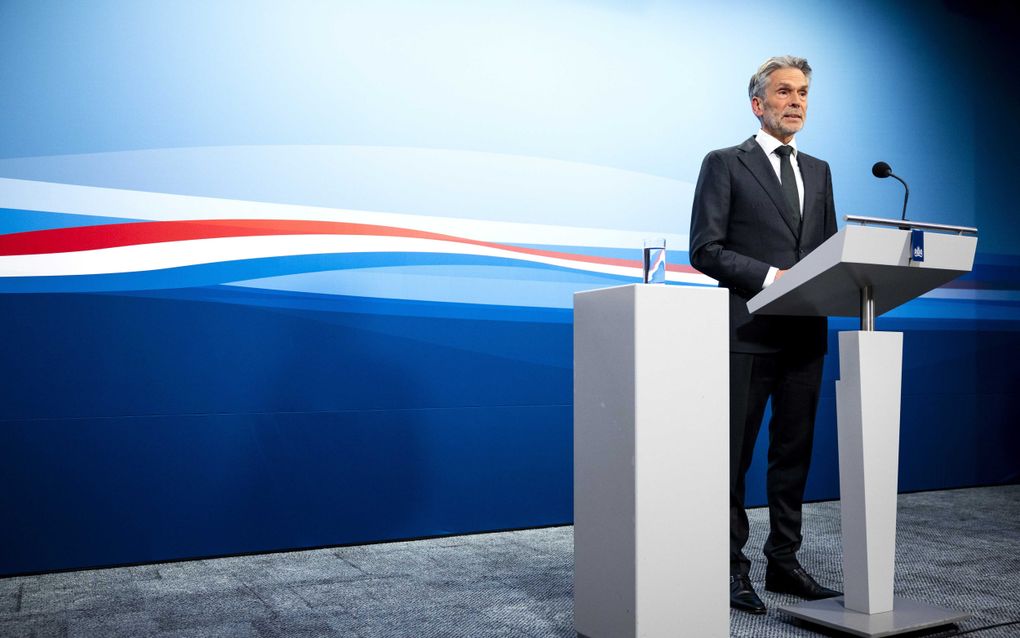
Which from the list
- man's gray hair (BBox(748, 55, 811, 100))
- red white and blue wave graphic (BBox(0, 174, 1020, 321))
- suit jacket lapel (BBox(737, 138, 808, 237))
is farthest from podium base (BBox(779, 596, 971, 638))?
red white and blue wave graphic (BBox(0, 174, 1020, 321))

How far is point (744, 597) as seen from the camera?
2.51 metres

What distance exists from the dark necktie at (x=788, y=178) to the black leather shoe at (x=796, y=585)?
1072 millimetres

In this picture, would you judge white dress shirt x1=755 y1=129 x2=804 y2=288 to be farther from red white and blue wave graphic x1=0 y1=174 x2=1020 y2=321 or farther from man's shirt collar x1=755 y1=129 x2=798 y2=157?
red white and blue wave graphic x1=0 y1=174 x2=1020 y2=321

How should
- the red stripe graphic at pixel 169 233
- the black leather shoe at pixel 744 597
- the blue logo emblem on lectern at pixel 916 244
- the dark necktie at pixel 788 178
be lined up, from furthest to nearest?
the red stripe graphic at pixel 169 233
the dark necktie at pixel 788 178
the black leather shoe at pixel 744 597
the blue logo emblem on lectern at pixel 916 244

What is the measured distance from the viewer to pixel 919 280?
222cm

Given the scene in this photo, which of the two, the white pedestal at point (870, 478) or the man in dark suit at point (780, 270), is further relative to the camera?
the man in dark suit at point (780, 270)

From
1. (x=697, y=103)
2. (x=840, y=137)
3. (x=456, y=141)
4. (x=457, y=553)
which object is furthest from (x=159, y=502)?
(x=840, y=137)

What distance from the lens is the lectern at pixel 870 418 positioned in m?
2.16

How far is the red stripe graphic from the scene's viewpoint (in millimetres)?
2984

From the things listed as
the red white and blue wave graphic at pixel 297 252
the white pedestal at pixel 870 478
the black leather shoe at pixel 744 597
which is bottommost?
the black leather shoe at pixel 744 597

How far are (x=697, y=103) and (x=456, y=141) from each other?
1.27 metres

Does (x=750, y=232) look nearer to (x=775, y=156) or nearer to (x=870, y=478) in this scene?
(x=775, y=156)

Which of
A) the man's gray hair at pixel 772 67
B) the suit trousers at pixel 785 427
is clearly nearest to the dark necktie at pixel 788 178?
the man's gray hair at pixel 772 67

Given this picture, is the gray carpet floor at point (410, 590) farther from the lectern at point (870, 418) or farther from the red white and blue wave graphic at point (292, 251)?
the red white and blue wave graphic at point (292, 251)
